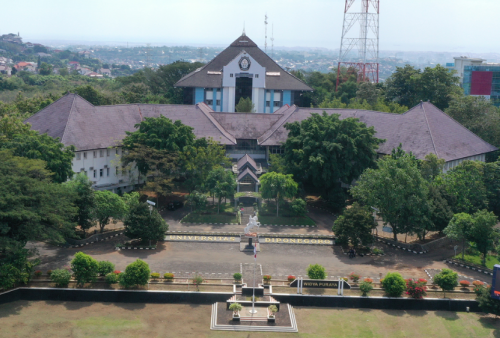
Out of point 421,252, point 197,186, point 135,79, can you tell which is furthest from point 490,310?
point 135,79

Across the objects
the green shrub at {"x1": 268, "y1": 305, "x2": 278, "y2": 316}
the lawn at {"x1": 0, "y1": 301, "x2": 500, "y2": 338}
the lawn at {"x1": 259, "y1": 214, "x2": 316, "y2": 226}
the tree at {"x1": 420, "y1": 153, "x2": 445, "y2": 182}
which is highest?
the tree at {"x1": 420, "y1": 153, "x2": 445, "y2": 182}

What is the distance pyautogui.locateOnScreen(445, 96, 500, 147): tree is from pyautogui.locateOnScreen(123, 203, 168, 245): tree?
1492 inches

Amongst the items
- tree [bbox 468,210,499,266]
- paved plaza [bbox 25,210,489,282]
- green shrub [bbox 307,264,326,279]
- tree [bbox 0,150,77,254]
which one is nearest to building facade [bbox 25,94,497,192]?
tree [bbox 0,150,77,254]

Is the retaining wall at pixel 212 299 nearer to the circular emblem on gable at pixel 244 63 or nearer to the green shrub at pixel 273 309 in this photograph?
the green shrub at pixel 273 309

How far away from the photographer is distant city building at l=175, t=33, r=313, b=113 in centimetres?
8144

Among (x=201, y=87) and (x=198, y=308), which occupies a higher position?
(x=201, y=87)

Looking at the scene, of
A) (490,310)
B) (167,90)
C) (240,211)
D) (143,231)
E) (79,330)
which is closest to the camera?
(79,330)

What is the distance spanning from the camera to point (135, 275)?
118 ft

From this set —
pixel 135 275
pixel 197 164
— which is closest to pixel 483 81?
pixel 197 164

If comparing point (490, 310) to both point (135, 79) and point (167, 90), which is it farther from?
point (135, 79)

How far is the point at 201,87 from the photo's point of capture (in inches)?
3238

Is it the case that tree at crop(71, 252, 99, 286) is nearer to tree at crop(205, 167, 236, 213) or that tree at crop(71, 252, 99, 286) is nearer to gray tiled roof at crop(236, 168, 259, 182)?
tree at crop(205, 167, 236, 213)

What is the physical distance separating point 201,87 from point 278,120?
22.1 meters

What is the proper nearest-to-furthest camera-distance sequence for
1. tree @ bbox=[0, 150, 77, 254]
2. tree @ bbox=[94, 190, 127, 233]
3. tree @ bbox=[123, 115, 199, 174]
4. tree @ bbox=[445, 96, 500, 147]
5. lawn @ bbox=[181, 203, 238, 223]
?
tree @ bbox=[0, 150, 77, 254]
tree @ bbox=[94, 190, 127, 233]
lawn @ bbox=[181, 203, 238, 223]
tree @ bbox=[123, 115, 199, 174]
tree @ bbox=[445, 96, 500, 147]
